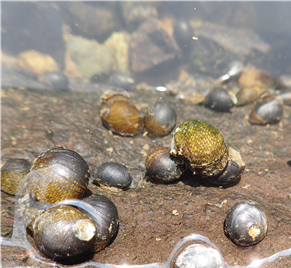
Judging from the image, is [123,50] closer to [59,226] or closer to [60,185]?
[60,185]

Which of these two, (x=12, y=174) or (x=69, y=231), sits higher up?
(x=12, y=174)

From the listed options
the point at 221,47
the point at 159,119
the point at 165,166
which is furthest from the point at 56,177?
the point at 221,47

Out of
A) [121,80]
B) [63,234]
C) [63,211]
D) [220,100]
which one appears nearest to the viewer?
[63,234]

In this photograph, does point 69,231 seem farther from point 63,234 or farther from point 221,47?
point 221,47

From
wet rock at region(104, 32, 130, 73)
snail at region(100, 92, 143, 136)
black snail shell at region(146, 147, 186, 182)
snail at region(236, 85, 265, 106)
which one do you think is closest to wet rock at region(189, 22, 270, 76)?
snail at region(236, 85, 265, 106)

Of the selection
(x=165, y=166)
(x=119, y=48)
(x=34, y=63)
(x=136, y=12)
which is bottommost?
(x=165, y=166)

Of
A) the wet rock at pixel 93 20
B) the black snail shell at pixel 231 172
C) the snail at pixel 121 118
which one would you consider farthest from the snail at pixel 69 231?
the wet rock at pixel 93 20

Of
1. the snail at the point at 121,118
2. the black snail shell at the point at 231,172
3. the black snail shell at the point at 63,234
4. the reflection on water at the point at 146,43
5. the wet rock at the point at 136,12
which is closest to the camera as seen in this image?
the black snail shell at the point at 63,234

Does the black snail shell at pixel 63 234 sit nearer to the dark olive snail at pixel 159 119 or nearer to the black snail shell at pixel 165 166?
the black snail shell at pixel 165 166
